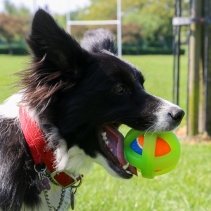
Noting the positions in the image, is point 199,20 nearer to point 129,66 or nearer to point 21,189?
point 129,66

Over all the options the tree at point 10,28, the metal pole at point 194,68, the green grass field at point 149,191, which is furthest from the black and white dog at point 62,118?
the tree at point 10,28

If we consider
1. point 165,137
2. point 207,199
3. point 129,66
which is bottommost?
point 207,199

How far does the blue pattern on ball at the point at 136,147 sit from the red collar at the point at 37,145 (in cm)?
53

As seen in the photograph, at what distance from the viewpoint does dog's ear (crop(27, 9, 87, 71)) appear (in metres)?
2.89

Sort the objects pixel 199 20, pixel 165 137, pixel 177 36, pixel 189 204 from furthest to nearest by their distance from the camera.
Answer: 1. pixel 177 36
2. pixel 199 20
3. pixel 189 204
4. pixel 165 137

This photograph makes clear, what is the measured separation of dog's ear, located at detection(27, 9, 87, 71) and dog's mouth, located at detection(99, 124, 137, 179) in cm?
55

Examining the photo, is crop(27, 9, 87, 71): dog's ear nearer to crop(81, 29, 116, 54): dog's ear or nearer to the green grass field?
crop(81, 29, 116, 54): dog's ear

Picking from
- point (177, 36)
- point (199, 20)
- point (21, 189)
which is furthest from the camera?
Answer: point (177, 36)

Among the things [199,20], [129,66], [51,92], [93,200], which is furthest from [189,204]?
[199,20]

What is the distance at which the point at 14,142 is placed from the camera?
297 centimetres

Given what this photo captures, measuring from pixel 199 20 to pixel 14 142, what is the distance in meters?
5.29

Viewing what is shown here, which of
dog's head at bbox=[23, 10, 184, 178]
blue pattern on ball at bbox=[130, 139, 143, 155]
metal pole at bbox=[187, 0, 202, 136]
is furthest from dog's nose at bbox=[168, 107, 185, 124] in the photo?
metal pole at bbox=[187, 0, 202, 136]

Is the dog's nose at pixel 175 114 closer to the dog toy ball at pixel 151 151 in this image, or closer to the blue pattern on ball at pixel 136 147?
the dog toy ball at pixel 151 151

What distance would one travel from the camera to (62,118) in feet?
10.1
